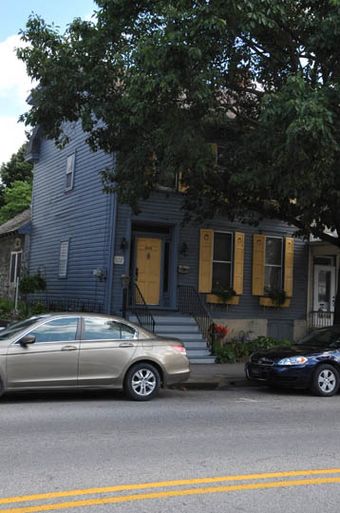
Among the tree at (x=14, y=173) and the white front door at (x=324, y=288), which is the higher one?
the tree at (x=14, y=173)

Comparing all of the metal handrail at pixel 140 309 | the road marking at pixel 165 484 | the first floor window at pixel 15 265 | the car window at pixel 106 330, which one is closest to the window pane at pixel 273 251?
the metal handrail at pixel 140 309

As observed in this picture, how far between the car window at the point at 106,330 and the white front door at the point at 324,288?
470 inches

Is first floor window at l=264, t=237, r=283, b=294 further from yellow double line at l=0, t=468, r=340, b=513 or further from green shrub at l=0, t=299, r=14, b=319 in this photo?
yellow double line at l=0, t=468, r=340, b=513

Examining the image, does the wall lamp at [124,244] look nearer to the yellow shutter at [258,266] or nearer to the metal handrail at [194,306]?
the metal handrail at [194,306]

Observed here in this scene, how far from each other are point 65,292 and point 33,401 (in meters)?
10.4

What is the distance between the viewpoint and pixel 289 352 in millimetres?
12211

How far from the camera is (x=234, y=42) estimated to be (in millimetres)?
12008

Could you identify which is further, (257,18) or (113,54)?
(113,54)

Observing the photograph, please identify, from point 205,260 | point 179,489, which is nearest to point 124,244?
point 205,260

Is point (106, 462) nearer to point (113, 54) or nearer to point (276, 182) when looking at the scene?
point (276, 182)

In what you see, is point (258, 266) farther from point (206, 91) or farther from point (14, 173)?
point (14, 173)

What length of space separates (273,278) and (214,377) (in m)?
7.56

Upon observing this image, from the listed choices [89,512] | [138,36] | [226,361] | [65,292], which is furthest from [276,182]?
[65,292]

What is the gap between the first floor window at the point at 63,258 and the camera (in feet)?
68.7
